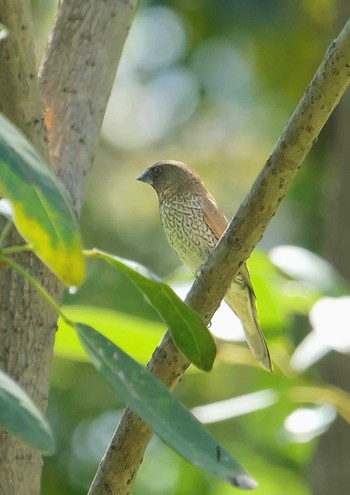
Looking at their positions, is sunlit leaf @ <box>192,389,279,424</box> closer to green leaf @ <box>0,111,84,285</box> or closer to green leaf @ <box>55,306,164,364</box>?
green leaf @ <box>55,306,164,364</box>

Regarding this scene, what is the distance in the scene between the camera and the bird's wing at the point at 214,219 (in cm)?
473

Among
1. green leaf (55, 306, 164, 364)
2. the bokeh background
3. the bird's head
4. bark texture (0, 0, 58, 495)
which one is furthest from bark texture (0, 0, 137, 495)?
the bird's head

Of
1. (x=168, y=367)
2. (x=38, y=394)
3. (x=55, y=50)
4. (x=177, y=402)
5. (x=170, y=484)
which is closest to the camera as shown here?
(x=177, y=402)

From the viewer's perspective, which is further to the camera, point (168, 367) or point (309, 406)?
point (309, 406)

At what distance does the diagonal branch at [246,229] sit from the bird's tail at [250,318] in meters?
1.19

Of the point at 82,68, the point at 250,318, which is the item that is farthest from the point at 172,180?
the point at 82,68

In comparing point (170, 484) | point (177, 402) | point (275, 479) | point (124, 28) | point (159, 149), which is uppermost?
point (124, 28)

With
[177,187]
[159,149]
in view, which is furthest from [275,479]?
Result: [159,149]

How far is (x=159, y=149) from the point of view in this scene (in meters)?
9.01

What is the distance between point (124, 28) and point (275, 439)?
5.83 feet

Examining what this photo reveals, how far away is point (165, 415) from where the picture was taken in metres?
1.81

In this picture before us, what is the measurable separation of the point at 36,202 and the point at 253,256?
77.9 inches

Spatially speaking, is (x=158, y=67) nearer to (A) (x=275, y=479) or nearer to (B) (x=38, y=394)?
(A) (x=275, y=479)

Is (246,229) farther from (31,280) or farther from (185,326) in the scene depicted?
(31,280)
